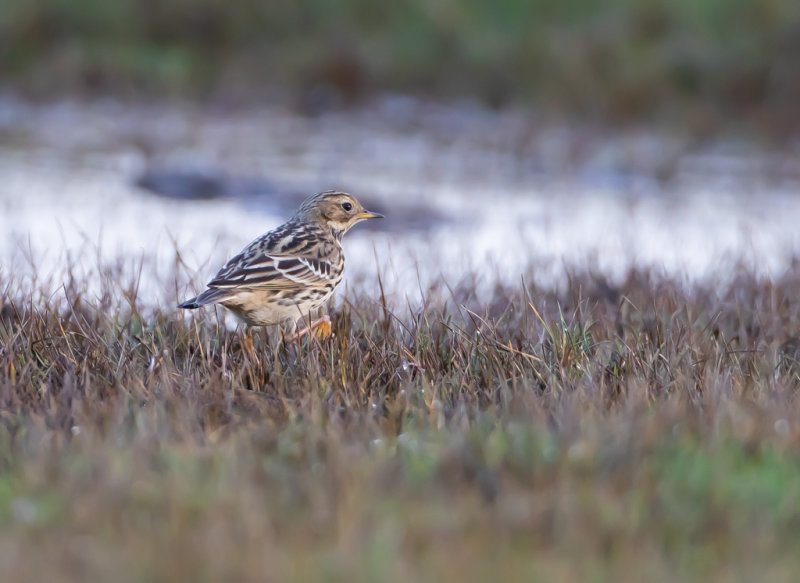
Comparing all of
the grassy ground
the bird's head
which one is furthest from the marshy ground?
the grassy ground

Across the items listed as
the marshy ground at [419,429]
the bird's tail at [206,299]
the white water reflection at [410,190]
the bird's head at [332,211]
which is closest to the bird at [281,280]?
the bird's tail at [206,299]

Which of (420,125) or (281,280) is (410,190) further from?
(281,280)

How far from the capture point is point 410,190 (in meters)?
15.1

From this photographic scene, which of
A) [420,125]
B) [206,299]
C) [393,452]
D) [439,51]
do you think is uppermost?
[439,51]

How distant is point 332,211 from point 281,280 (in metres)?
1.36

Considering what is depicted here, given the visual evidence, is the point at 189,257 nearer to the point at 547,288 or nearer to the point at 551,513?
the point at 547,288

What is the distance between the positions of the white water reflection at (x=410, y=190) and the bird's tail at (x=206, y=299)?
0.97 metres

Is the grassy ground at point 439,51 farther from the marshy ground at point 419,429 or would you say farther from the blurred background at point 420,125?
the marshy ground at point 419,429

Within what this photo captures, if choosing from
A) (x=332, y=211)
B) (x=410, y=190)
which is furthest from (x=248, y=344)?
(x=410, y=190)

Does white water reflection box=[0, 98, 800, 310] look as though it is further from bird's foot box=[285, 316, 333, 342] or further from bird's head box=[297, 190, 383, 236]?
bird's foot box=[285, 316, 333, 342]

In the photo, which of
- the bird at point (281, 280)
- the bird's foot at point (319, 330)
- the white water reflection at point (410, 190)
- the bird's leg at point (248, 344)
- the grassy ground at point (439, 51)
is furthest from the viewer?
the grassy ground at point (439, 51)

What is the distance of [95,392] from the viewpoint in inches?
195

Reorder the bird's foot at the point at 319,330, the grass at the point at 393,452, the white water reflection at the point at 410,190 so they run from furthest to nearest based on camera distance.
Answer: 1. the white water reflection at the point at 410,190
2. the bird's foot at the point at 319,330
3. the grass at the point at 393,452

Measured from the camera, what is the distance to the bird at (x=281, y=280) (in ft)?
20.2
